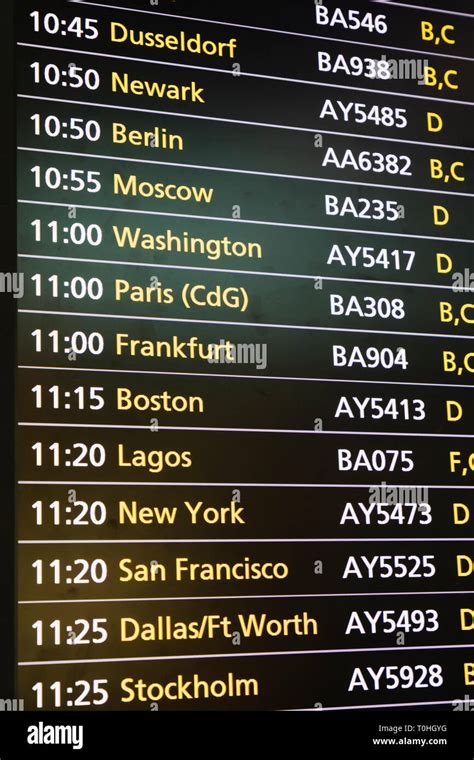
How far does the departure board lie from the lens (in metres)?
2.11

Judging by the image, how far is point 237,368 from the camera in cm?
223


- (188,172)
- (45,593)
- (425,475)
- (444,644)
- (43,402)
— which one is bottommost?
(444,644)

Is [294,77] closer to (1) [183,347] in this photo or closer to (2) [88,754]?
(1) [183,347]

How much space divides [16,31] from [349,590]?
1316mm

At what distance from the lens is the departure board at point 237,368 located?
83.2 inches

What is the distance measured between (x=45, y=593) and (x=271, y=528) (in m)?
0.46

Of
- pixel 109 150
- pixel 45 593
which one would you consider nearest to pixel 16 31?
pixel 109 150

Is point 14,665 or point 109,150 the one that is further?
point 109,150

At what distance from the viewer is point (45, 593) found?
2.07 m

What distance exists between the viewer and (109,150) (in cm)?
224

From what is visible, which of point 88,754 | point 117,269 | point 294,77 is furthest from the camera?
point 294,77

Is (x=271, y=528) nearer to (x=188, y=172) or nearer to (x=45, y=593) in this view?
(x=45, y=593)

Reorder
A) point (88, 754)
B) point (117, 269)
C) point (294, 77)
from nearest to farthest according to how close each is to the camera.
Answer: point (88, 754), point (117, 269), point (294, 77)

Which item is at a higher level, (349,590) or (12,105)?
(12,105)
